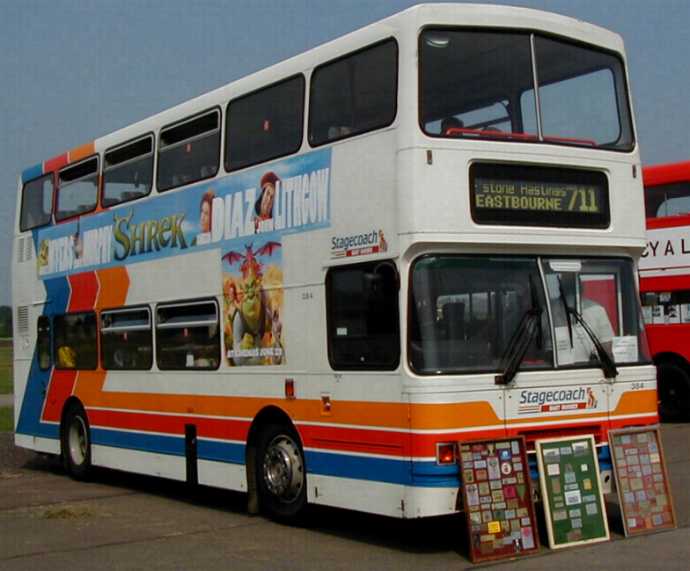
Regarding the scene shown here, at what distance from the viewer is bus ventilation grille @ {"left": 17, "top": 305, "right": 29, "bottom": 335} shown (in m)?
17.7

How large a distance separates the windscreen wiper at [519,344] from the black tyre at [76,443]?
7524 millimetres

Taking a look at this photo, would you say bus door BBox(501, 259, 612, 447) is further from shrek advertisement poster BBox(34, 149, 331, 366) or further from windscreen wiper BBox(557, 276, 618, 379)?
shrek advertisement poster BBox(34, 149, 331, 366)

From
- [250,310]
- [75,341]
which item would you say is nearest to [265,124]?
[250,310]

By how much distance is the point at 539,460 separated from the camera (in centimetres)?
994

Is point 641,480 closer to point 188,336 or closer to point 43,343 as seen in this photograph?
point 188,336

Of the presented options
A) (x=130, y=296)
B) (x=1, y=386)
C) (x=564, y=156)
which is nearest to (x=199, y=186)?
(x=130, y=296)

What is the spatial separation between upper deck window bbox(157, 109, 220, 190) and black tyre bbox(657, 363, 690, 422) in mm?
11106

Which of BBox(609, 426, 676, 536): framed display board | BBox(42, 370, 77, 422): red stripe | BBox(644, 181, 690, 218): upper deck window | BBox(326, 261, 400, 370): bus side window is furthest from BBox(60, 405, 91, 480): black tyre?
BBox(644, 181, 690, 218): upper deck window

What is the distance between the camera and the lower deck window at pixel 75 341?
1566 cm

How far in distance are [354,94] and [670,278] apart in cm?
1179

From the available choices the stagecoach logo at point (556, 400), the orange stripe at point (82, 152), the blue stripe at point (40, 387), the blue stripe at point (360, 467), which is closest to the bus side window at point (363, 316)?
the blue stripe at point (360, 467)

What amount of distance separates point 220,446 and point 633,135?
17.1 ft

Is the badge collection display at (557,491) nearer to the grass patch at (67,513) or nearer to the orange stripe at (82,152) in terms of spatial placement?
the grass patch at (67,513)

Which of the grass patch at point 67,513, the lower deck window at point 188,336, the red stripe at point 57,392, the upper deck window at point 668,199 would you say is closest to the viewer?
the grass patch at point 67,513
